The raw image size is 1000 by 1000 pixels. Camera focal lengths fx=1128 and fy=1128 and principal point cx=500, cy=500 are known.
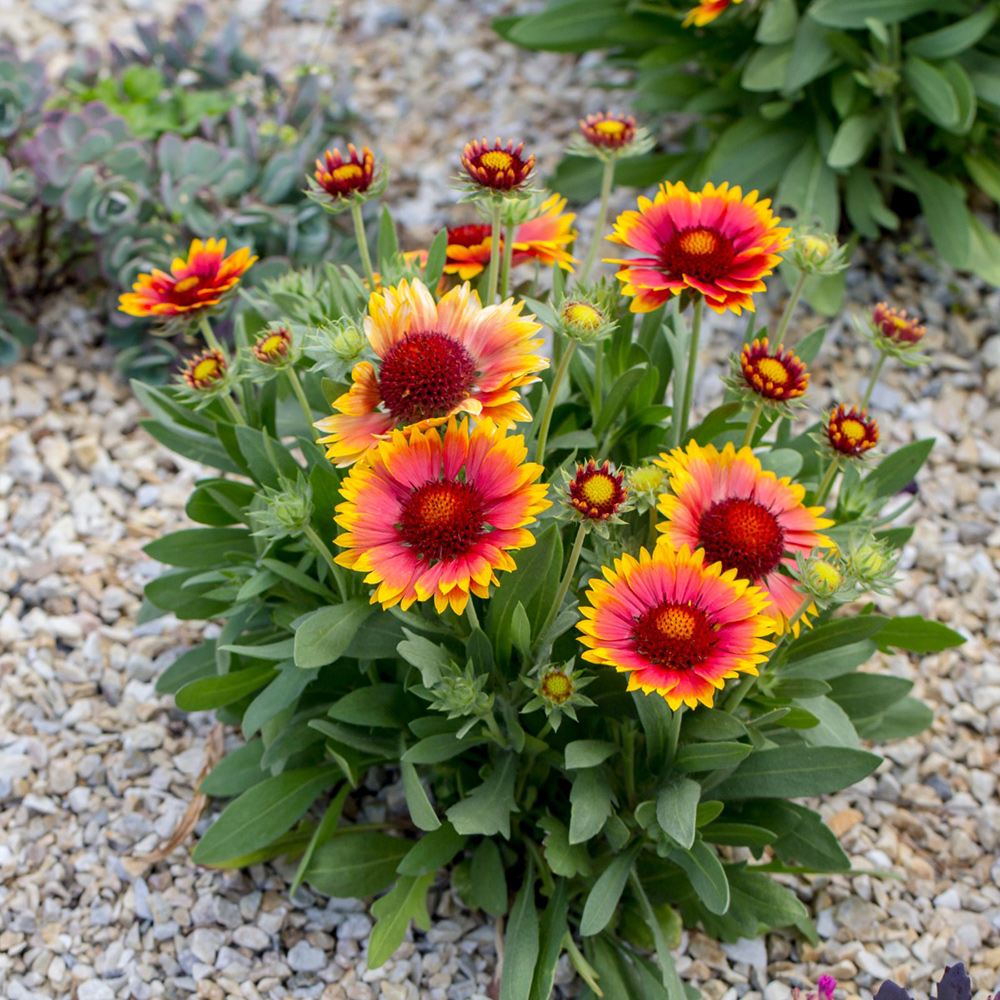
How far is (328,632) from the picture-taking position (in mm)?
1459

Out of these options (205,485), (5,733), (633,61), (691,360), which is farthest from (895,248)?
(5,733)

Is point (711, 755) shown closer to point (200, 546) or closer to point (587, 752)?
point (587, 752)

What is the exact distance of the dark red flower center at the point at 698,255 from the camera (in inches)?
57.8

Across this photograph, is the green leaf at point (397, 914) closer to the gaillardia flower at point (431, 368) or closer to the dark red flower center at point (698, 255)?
the gaillardia flower at point (431, 368)

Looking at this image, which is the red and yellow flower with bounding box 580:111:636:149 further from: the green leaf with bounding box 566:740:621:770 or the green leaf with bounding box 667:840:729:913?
the green leaf with bounding box 667:840:729:913

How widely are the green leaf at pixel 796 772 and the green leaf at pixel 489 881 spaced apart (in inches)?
13.3

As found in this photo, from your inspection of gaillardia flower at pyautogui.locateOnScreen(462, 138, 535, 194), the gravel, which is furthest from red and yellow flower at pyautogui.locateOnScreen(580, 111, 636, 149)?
the gravel

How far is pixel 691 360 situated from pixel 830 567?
41 centimetres

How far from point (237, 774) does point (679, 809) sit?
74 centimetres

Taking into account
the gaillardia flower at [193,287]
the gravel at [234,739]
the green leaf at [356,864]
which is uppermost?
the gaillardia flower at [193,287]

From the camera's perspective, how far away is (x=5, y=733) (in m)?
2.00

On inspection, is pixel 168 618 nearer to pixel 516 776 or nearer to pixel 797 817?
pixel 516 776

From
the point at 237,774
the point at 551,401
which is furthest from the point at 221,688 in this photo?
the point at 551,401

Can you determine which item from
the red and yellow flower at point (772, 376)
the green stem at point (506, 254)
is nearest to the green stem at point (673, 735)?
the red and yellow flower at point (772, 376)
